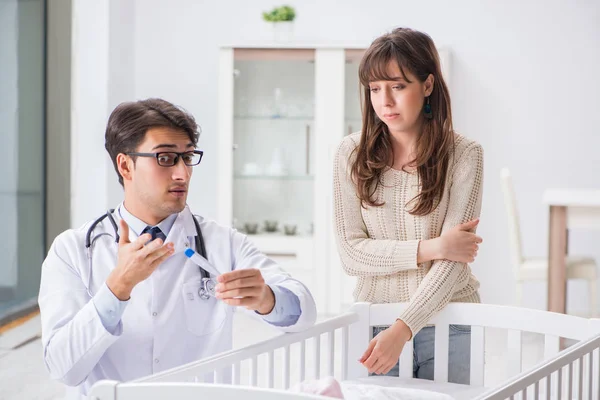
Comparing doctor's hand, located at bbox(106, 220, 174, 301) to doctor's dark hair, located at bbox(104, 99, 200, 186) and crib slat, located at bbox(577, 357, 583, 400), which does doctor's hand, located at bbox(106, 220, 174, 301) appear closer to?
doctor's dark hair, located at bbox(104, 99, 200, 186)

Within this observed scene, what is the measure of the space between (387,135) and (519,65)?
3293mm

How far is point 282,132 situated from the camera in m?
4.66

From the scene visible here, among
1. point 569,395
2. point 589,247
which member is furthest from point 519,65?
point 569,395

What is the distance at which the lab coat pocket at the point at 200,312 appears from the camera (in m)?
1.49

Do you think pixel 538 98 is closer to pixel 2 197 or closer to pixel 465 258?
pixel 2 197

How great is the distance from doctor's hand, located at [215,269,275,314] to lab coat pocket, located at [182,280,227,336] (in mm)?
127

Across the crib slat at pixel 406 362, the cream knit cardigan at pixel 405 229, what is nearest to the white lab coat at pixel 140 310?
the cream knit cardigan at pixel 405 229

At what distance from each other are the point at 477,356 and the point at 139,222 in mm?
795

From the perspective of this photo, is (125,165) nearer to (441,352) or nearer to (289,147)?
(441,352)

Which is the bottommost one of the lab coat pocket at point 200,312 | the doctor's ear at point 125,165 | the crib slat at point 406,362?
the crib slat at point 406,362

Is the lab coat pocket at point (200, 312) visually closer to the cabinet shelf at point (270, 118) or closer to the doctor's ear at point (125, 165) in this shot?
the doctor's ear at point (125, 165)

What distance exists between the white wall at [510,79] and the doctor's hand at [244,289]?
3551 millimetres

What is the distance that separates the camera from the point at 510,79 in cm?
478

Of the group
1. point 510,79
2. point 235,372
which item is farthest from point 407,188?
point 510,79
